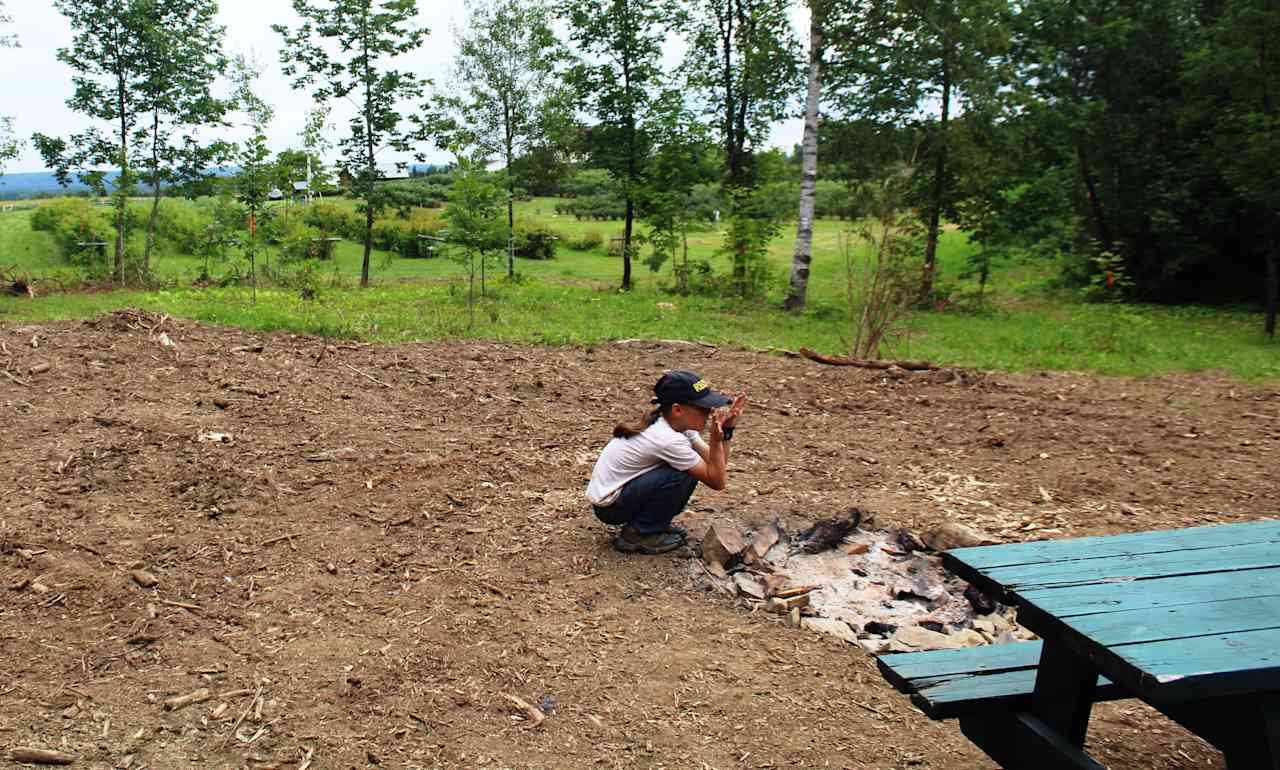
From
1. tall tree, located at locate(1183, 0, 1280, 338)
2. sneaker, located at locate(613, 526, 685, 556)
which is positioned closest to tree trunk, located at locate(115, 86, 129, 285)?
Result: sneaker, located at locate(613, 526, 685, 556)

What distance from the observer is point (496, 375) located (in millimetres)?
8281

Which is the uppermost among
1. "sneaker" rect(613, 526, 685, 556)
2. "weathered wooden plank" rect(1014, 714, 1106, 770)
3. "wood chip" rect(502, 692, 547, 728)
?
"weathered wooden plank" rect(1014, 714, 1106, 770)

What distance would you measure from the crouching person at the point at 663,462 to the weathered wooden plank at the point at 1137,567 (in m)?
1.90

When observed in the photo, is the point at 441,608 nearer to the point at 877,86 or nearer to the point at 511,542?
the point at 511,542

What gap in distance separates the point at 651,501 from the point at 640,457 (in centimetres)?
23

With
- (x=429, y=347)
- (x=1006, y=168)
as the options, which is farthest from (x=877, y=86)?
(x=429, y=347)

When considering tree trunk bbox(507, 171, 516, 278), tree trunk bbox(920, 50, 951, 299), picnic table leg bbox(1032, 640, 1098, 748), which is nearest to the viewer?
picnic table leg bbox(1032, 640, 1098, 748)

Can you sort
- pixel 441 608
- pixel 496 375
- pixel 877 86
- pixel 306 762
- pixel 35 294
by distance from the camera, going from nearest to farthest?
1. pixel 306 762
2. pixel 441 608
3. pixel 496 375
4. pixel 35 294
5. pixel 877 86

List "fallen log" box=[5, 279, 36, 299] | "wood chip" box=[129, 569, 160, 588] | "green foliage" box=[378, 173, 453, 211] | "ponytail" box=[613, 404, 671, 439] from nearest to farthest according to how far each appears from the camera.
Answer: "wood chip" box=[129, 569, 160, 588]
"ponytail" box=[613, 404, 671, 439]
"fallen log" box=[5, 279, 36, 299]
"green foliage" box=[378, 173, 453, 211]

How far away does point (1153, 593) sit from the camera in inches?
92.5

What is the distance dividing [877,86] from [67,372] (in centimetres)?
1344

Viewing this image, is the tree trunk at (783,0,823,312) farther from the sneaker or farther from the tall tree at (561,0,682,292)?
the sneaker

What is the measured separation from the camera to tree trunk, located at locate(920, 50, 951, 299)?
16578 mm

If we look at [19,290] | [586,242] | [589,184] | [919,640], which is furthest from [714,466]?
[586,242]
